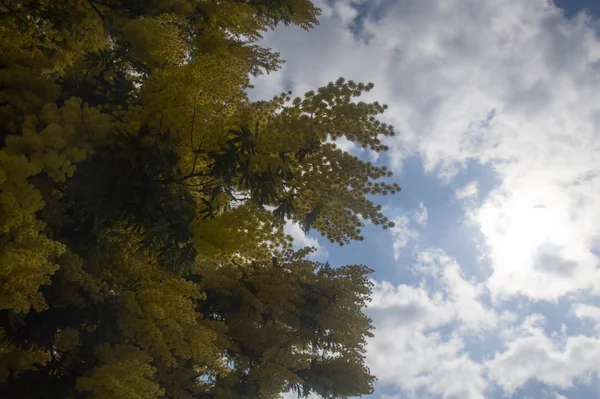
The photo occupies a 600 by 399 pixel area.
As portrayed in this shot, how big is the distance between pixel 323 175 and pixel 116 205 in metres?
2.27

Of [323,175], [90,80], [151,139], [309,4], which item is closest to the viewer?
[151,139]

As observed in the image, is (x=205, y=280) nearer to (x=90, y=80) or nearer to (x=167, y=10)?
(x=90, y=80)

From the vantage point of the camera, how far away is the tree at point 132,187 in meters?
4.47

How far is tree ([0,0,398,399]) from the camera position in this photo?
447cm

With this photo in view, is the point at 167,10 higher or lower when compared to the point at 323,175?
higher

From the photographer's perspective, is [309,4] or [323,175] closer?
[323,175]

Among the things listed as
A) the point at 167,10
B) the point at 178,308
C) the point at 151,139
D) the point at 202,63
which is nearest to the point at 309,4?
the point at 167,10

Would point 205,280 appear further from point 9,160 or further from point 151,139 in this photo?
point 9,160

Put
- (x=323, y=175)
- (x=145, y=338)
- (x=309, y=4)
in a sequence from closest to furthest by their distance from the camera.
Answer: (x=323, y=175) → (x=145, y=338) → (x=309, y=4)

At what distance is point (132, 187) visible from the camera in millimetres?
5020

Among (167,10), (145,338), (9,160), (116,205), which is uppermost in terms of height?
(167,10)

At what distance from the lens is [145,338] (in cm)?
557

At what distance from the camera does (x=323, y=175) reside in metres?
5.24

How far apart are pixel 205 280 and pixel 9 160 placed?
188 inches
